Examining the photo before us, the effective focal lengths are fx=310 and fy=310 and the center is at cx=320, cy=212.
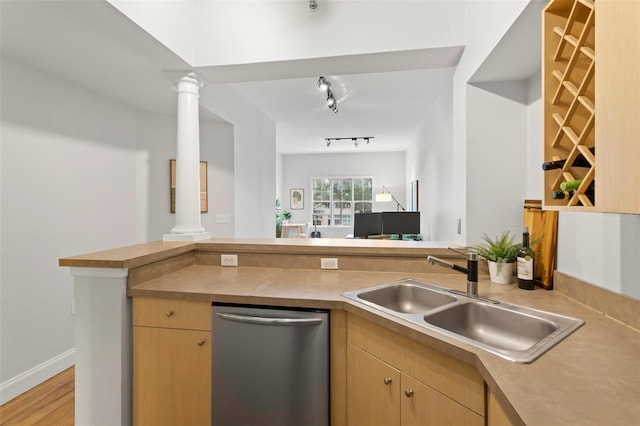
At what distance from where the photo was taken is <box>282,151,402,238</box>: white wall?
8219 mm

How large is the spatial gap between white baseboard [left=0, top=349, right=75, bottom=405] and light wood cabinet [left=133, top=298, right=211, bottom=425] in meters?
1.35

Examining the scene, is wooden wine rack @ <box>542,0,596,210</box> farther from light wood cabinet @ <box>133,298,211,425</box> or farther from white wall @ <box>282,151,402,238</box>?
white wall @ <box>282,151,402,238</box>

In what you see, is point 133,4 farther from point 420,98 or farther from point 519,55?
point 420,98

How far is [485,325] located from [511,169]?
100cm

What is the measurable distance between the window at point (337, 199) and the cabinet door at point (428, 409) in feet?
24.4

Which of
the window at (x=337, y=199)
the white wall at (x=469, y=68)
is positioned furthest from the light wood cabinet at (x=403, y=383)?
the window at (x=337, y=199)

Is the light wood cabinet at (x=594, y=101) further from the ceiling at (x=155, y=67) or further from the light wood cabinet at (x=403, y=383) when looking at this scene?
the ceiling at (x=155, y=67)

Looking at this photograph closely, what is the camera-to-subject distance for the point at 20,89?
2.27m

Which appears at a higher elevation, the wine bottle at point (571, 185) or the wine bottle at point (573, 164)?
the wine bottle at point (573, 164)

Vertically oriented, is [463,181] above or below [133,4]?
below

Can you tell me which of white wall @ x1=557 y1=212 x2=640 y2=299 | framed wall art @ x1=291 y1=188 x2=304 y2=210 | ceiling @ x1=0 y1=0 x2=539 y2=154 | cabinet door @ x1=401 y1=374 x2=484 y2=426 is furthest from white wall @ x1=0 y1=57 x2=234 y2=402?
framed wall art @ x1=291 y1=188 x2=304 y2=210

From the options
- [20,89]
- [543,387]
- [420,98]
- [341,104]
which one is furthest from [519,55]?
[20,89]

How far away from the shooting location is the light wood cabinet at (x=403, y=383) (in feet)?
3.15

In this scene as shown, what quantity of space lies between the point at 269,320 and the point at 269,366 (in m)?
0.21
